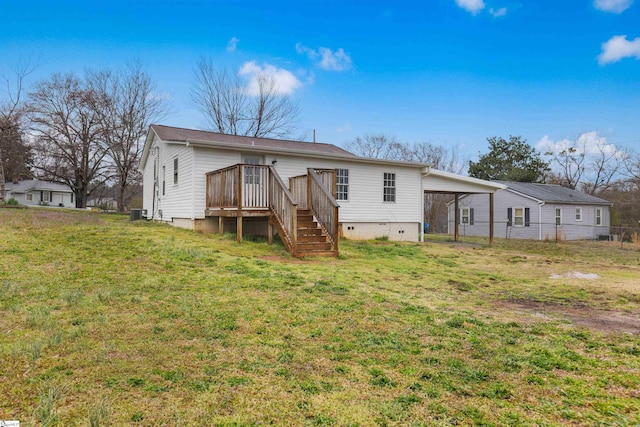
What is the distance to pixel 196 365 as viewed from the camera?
317 cm

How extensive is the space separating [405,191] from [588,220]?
17.4 meters

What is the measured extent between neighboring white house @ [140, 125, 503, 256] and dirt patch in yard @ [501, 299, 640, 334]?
508 cm

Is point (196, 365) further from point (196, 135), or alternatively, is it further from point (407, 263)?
point (196, 135)

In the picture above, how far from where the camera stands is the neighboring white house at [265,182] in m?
10.9

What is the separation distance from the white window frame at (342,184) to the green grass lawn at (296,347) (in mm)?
6745

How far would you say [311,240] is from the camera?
9484 mm

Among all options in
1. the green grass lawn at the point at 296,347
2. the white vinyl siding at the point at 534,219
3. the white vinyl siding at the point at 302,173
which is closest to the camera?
the green grass lawn at the point at 296,347

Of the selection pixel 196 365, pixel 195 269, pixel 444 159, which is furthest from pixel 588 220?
pixel 196 365

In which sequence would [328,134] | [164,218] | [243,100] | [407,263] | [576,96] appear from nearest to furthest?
[407,263] → [164,218] → [576,96] → [243,100] → [328,134]

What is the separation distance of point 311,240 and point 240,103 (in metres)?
20.8

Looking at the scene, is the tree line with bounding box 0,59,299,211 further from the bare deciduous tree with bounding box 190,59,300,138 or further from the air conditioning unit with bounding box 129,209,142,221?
the air conditioning unit with bounding box 129,209,142,221

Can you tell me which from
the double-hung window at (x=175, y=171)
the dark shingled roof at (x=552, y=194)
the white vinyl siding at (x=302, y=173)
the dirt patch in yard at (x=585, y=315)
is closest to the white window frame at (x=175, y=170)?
the double-hung window at (x=175, y=171)

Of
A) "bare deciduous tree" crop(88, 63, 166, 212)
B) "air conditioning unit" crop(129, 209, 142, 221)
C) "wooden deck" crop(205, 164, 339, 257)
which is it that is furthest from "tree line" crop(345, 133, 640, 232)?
"wooden deck" crop(205, 164, 339, 257)

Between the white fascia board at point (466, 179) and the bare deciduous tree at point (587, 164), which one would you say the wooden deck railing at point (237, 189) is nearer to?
the white fascia board at point (466, 179)
